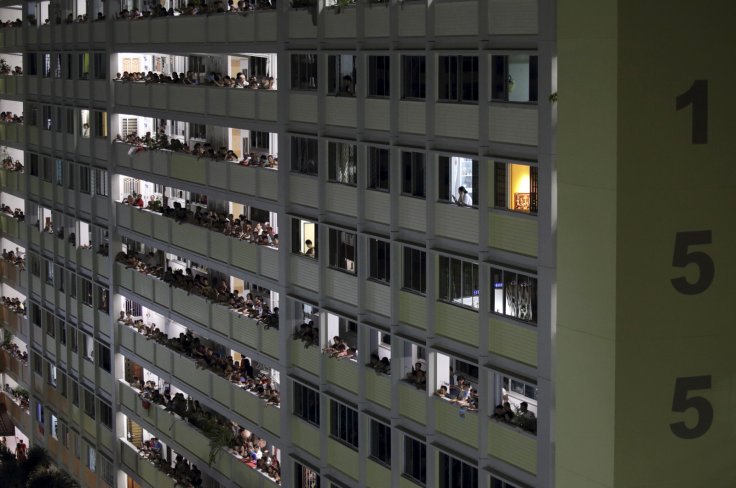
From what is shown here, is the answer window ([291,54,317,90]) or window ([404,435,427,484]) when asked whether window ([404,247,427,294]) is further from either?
window ([291,54,317,90])

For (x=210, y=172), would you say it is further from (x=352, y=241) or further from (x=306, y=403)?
(x=352, y=241)

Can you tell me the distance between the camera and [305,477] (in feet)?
129

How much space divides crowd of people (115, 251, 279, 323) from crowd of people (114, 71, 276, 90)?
655 centimetres

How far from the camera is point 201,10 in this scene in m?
43.2

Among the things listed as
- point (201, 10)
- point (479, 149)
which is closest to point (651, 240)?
point (479, 149)

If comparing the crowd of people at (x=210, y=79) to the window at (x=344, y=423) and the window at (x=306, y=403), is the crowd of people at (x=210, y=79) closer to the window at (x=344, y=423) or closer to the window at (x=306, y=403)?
the window at (x=306, y=403)

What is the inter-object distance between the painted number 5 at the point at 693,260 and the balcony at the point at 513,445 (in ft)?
16.3

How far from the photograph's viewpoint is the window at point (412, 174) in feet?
108

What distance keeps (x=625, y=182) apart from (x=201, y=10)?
20533 millimetres

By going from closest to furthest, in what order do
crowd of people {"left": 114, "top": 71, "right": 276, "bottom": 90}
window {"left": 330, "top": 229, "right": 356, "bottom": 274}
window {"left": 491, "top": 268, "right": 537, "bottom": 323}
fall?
window {"left": 491, "top": 268, "right": 537, "bottom": 323} < window {"left": 330, "top": 229, "right": 356, "bottom": 274} < crowd of people {"left": 114, "top": 71, "right": 276, "bottom": 90}

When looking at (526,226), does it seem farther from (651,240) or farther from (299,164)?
(299,164)

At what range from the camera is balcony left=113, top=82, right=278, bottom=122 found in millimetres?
39969

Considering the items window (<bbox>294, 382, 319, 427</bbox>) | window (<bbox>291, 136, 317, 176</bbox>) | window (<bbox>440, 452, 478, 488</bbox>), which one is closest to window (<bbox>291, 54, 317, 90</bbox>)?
window (<bbox>291, 136, 317, 176</bbox>)

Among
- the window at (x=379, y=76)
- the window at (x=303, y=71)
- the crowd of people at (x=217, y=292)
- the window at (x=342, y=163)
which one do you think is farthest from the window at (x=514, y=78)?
the crowd of people at (x=217, y=292)
